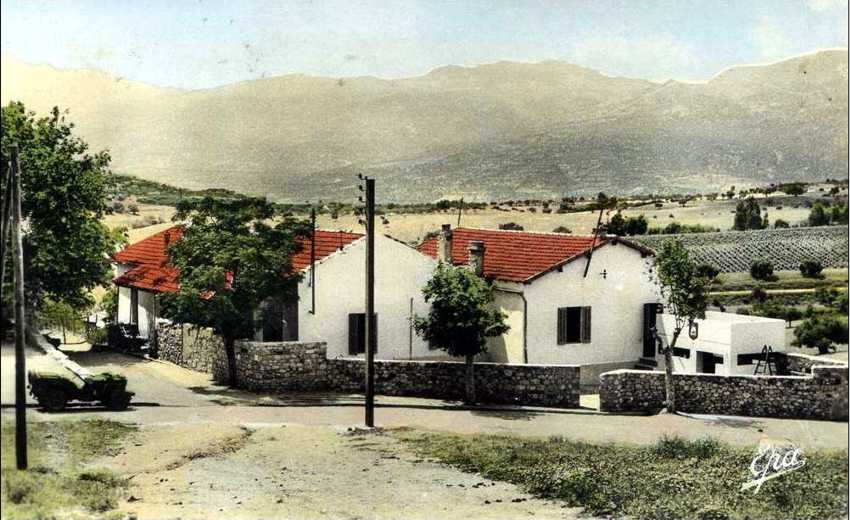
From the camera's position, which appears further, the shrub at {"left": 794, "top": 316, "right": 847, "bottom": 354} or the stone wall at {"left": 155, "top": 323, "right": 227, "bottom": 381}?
the shrub at {"left": 794, "top": 316, "right": 847, "bottom": 354}

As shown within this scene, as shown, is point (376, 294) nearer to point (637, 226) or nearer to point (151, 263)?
point (151, 263)

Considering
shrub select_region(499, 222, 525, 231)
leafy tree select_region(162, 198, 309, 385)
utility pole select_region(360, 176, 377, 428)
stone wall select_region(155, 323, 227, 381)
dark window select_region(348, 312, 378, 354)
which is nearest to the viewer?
stone wall select_region(155, 323, 227, 381)

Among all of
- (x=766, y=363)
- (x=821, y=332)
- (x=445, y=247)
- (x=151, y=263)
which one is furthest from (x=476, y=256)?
(x=151, y=263)

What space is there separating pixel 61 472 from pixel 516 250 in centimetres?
696

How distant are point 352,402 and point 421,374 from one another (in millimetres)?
1593

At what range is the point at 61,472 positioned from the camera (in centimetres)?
1037

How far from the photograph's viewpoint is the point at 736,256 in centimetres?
1359

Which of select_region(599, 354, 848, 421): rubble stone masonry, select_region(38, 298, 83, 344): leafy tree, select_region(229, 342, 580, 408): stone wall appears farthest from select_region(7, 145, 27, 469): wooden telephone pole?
select_region(599, 354, 848, 421): rubble stone masonry

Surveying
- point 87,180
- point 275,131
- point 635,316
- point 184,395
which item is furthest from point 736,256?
point 87,180

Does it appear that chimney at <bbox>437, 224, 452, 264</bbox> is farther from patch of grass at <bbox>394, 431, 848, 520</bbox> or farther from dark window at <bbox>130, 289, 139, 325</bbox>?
dark window at <bbox>130, 289, 139, 325</bbox>

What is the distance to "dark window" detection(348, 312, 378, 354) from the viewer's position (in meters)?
13.1

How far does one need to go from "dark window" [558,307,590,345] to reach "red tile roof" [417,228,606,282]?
0.64 m

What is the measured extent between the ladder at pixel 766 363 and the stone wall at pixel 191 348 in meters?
6.55

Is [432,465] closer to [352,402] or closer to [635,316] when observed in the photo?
[352,402]
